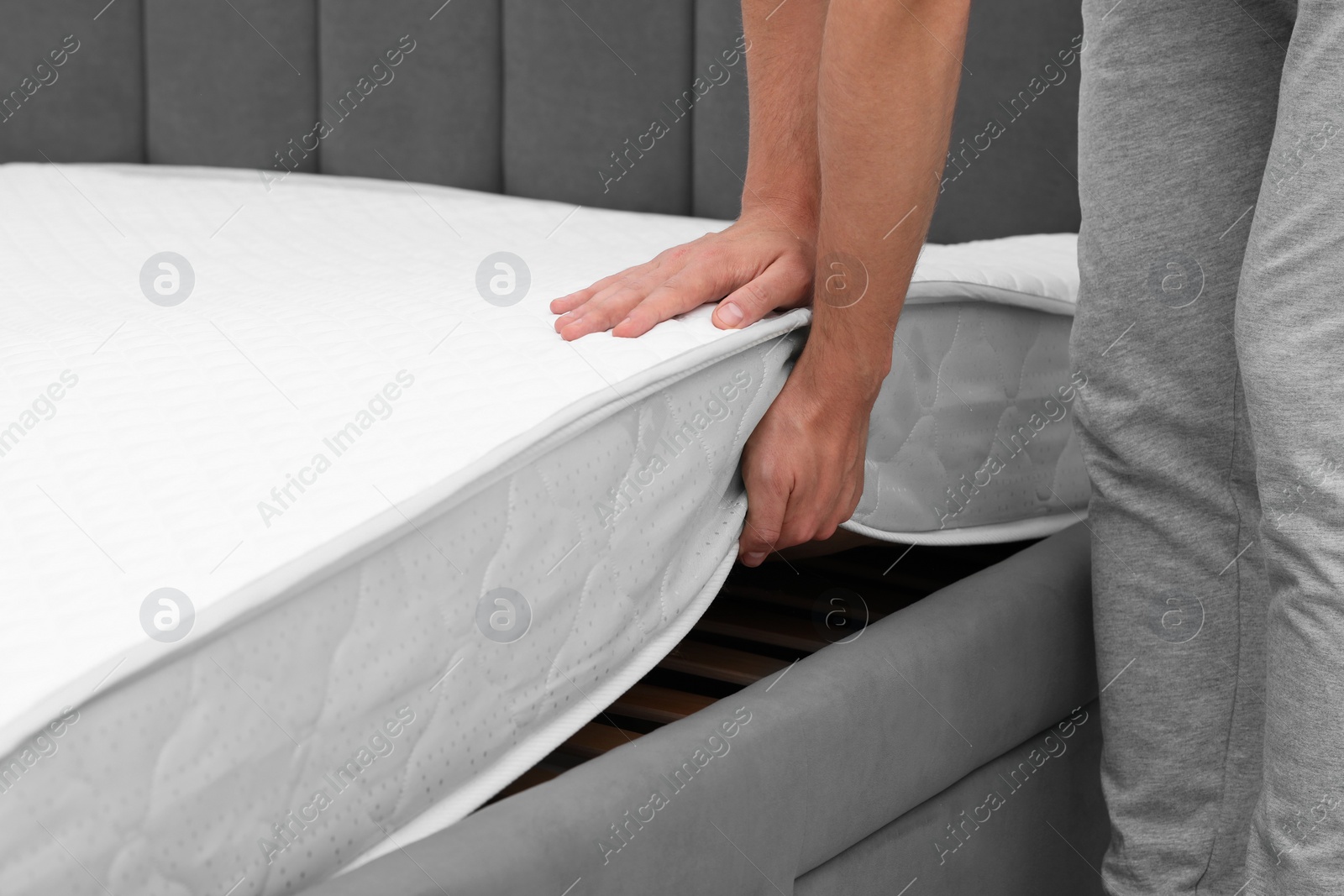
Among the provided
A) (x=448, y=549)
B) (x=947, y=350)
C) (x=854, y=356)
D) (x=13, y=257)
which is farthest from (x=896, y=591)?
(x=13, y=257)

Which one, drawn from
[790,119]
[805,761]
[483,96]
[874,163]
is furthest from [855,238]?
[483,96]

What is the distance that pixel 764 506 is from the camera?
71 cm

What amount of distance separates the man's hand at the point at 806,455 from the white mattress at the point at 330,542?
0.02m

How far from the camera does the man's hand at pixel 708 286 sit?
0.67m

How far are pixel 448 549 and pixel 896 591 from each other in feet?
1.66

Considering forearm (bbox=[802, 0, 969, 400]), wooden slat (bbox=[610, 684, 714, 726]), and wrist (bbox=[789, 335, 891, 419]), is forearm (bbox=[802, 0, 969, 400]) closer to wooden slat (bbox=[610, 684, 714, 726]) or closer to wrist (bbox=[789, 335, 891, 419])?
wrist (bbox=[789, 335, 891, 419])

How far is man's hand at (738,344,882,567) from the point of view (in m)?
0.70

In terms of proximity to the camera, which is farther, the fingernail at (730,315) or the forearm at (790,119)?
the forearm at (790,119)

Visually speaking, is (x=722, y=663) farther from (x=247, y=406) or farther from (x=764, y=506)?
(x=247, y=406)

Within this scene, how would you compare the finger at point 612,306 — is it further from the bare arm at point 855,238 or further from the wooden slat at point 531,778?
the wooden slat at point 531,778

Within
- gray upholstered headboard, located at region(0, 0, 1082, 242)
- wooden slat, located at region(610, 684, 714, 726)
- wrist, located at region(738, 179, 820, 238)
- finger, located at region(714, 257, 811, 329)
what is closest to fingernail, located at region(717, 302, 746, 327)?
finger, located at region(714, 257, 811, 329)

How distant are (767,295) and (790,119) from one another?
0.15 m

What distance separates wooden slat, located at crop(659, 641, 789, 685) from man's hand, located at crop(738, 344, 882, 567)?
10cm

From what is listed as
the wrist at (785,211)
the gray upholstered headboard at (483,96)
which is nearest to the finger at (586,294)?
the wrist at (785,211)
